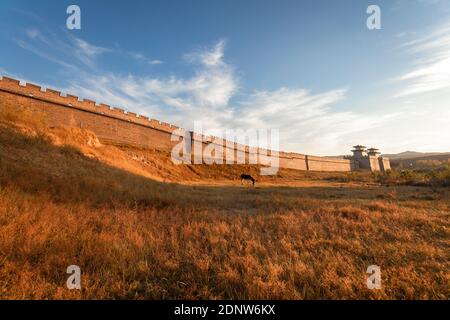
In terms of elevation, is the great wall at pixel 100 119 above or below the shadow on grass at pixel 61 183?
above

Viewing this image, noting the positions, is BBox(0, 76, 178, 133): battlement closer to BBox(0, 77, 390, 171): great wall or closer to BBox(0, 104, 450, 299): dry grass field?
BBox(0, 77, 390, 171): great wall

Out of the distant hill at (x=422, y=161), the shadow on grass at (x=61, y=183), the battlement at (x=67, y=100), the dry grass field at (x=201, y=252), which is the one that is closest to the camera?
the dry grass field at (x=201, y=252)

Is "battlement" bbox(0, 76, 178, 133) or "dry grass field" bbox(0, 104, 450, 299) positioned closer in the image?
"dry grass field" bbox(0, 104, 450, 299)

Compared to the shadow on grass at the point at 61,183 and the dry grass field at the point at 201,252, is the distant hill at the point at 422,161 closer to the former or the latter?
the dry grass field at the point at 201,252

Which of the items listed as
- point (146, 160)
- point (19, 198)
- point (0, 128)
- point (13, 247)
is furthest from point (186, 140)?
point (13, 247)

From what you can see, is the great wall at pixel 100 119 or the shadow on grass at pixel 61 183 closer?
the shadow on grass at pixel 61 183

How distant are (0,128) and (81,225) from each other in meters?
10.2

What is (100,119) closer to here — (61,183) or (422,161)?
(61,183)

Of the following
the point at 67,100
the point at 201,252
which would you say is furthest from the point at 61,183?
the point at 67,100

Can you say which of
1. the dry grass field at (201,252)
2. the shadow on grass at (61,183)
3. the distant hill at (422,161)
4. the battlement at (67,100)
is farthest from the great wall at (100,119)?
the distant hill at (422,161)

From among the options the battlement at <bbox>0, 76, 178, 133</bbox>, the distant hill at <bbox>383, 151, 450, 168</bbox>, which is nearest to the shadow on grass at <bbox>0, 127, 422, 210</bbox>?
the battlement at <bbox>0, 76, 178, 133</bbox>

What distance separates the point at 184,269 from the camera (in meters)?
3.16

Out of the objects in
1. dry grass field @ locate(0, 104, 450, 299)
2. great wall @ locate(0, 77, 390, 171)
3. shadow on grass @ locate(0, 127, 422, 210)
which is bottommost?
dry grass field @ locate(0, 104, 450, 299)
